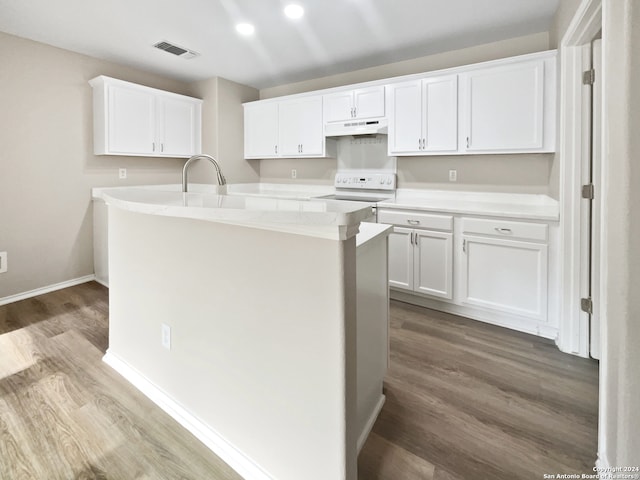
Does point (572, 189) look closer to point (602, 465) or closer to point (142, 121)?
point (602, 465)

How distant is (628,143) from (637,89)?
16cm

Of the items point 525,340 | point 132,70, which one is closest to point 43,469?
point 525,340

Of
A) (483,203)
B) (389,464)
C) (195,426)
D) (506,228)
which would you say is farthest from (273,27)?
(389,464)

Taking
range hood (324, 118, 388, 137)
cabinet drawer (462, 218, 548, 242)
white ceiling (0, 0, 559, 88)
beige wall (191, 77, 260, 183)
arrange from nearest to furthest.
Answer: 1. cabinet drawer (462, 218, 548, 242)
2. white ceiling (0, 0, 559, 88)
3. range hood (324, 118, 388, 137)
4. beige wall (191, 77, 260, 183)

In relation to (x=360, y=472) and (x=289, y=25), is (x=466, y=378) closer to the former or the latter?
(x=360, y=472)

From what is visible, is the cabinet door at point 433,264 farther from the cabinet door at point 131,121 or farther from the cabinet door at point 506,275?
Answer: the cabinet door at point 131,121

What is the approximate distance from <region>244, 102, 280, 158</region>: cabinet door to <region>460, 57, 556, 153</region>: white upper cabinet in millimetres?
2339

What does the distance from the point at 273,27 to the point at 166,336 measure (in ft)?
8.87

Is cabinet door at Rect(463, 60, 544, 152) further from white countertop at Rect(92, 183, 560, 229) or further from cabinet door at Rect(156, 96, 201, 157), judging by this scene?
cabinet door at Rect(156, 96, 201, 157)

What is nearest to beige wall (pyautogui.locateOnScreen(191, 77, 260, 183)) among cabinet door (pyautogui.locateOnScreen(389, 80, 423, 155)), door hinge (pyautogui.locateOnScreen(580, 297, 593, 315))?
cabinet door (pyautogui.locateOnScreen(389, 80, 423, 155))

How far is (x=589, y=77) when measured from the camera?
2.10 m

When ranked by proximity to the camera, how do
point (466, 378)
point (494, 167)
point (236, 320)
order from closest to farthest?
point (236, 320) < point (466, 378) < point (494, 167)

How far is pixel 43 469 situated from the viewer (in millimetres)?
1347

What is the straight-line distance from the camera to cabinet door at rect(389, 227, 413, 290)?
306cm
